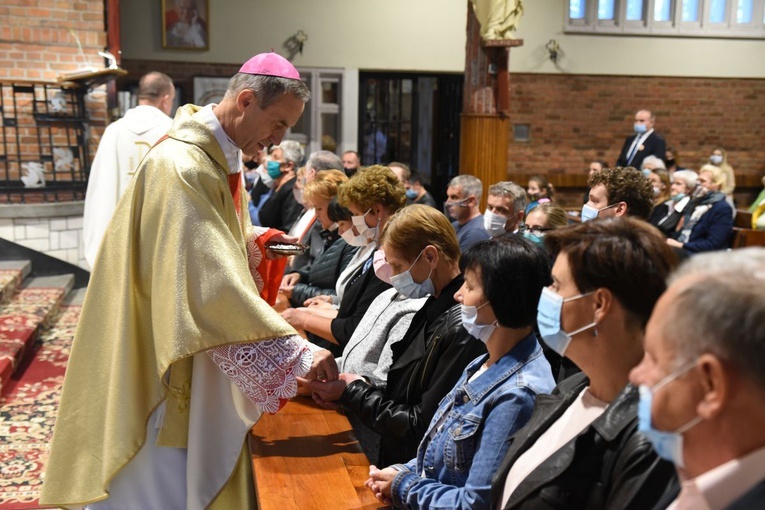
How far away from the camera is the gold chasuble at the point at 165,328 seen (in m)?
2.36

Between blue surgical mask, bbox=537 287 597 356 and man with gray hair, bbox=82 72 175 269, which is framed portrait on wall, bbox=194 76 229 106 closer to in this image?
man with gray hair, bbox=82 72 175 269

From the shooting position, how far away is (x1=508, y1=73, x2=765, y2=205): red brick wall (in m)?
13.6

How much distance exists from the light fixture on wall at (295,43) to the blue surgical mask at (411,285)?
1065 cm

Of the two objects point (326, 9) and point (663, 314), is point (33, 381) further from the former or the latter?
point (326, 9)

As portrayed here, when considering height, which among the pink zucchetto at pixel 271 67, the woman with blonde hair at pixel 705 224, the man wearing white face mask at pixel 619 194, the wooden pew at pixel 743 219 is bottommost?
the wooden pew at pixel 743 219

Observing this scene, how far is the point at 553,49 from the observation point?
13.4 m

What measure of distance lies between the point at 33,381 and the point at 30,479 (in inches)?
59.2

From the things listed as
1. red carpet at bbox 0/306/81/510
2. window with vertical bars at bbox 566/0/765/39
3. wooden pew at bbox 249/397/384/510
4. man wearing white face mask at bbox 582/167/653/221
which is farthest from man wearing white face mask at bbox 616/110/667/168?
wooden pew at bbox 249/397/384/510

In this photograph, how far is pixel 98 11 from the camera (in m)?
8.54

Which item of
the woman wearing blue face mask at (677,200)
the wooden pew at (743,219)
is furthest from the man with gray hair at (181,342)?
the wooden pew at (743,219)

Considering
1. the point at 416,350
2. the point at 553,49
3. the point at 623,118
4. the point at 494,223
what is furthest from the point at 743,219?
the point at 416,350

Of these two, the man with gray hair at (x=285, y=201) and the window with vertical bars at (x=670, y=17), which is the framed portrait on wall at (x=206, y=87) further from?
the man with gray hair at (x=285, y=201)

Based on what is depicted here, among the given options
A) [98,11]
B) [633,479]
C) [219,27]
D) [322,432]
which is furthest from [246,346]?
[219,27]

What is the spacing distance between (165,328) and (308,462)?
0.60 m
